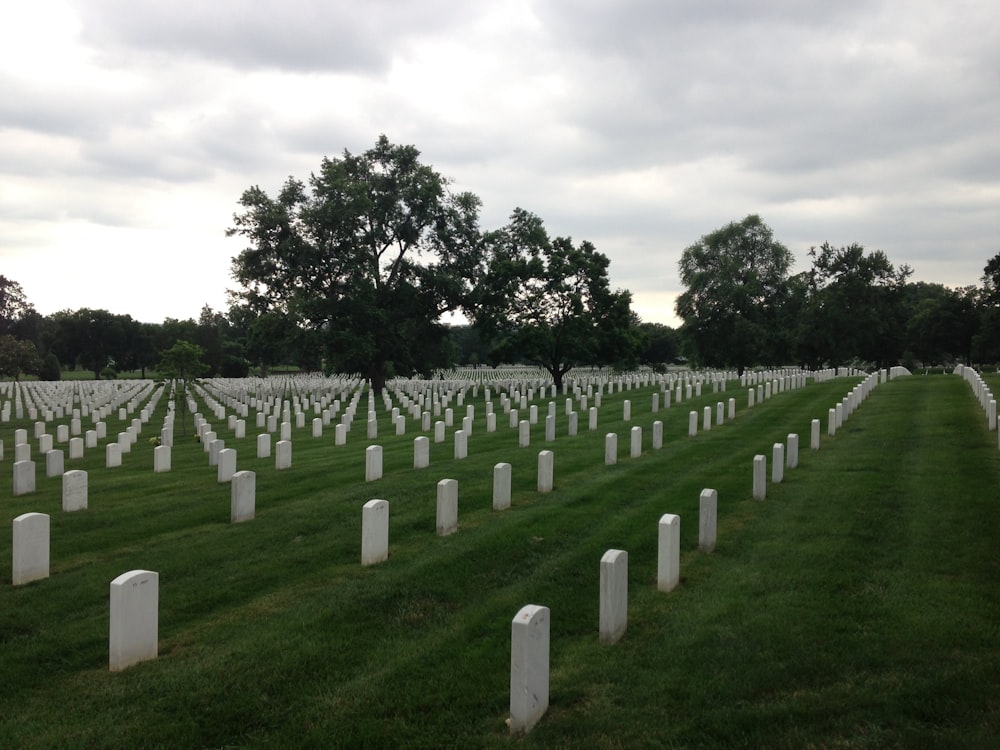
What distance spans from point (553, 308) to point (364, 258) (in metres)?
10.4

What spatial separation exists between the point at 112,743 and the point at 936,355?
84510mm

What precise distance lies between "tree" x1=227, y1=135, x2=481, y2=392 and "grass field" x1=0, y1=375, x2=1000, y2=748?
26933 millimetres

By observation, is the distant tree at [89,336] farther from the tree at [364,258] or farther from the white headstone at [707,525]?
the white headstone at [707,525]

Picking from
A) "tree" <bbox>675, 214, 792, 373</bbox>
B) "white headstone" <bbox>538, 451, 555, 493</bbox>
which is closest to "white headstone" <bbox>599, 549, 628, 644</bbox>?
"white headstone" <bbox>538, 451, 555, 493</bbox>

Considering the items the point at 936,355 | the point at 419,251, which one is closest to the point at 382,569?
the point at 419,251

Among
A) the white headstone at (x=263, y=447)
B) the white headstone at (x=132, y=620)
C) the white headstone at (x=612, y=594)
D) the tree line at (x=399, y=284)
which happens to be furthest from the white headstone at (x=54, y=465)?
the tree line at (x=399, y=284)

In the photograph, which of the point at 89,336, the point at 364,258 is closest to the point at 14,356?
the point at 364,258

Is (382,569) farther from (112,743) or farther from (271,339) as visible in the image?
(271,339)

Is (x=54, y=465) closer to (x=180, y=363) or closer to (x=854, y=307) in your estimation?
(x=180, y=363)

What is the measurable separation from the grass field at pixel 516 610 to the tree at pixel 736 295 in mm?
49257

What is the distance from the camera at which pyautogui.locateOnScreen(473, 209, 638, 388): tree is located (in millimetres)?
38969

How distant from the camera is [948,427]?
53.0 feet

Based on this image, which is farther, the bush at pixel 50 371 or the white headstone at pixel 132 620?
the bush at pixel 50 371

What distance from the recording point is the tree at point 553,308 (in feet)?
128
